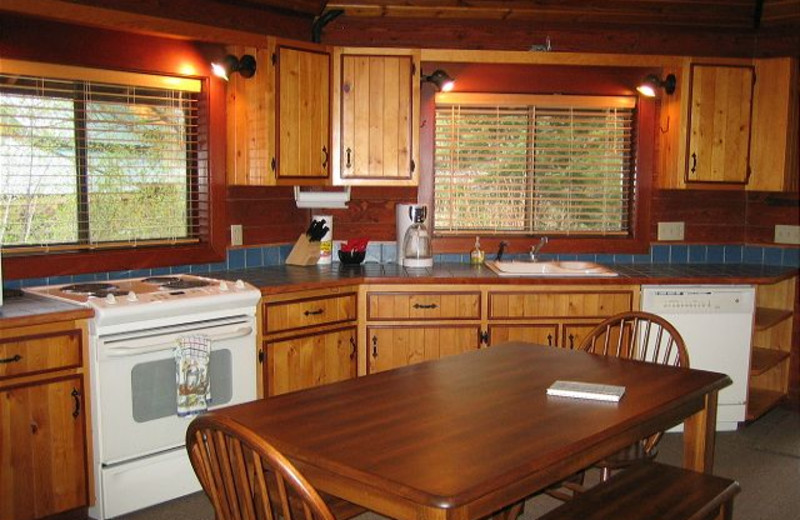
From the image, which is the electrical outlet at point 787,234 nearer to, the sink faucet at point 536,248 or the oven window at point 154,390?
the sink faucet at point 536,248

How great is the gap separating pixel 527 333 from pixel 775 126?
1.85m

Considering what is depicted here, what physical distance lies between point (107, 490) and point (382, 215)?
2.22 m

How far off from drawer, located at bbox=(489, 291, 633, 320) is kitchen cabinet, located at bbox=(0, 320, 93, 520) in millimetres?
2015

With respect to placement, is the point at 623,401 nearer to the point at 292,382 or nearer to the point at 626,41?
the point at 292,382

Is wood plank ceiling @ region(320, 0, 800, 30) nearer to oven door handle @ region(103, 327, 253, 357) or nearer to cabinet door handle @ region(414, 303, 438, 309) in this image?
cabinet door handle @ region(414, 303, 438, 309)

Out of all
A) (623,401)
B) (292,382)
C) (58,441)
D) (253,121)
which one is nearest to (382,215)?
(253,121)

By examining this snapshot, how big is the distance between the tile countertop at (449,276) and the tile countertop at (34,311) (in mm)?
882

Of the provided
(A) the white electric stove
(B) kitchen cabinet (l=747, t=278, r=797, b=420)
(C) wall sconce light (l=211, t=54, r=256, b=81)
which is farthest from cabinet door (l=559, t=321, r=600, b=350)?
(C) wall sconce light (l=211, t=54, r=256, b=81)

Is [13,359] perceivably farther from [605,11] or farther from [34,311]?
[605,11]

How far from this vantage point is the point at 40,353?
9.27ft

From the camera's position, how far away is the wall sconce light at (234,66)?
382 cm

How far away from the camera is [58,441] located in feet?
9.50

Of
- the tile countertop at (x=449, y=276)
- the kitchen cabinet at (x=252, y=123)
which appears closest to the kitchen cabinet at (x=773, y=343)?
the tile countertop at (x=449, y=276)

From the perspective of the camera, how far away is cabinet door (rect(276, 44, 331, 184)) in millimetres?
3963
